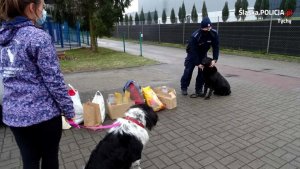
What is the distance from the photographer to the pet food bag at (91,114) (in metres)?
4.45

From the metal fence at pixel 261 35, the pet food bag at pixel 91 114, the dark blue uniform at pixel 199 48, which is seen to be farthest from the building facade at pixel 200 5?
the pet food bag at pixel 91 114

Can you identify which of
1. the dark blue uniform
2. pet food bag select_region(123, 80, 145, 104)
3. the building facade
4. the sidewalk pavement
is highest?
the building facade

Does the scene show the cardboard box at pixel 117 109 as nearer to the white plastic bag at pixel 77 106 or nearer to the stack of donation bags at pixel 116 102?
the stack of donation bags at pixel 116 102

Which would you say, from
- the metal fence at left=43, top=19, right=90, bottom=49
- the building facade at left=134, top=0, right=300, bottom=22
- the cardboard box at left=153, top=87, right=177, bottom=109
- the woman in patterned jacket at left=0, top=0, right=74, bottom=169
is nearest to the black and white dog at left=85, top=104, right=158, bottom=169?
the woman in patterned jacket at left=0, top=0, right=74, bottom=169

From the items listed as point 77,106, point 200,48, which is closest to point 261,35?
point 200,48

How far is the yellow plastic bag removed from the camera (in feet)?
17.3

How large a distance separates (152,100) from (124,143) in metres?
2.67

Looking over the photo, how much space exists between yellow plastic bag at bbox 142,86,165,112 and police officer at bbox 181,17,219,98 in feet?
4.79

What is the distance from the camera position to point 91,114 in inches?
176

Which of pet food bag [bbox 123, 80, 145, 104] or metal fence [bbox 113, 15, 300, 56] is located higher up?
metal fence [bbox 113, 15, 300, 56]

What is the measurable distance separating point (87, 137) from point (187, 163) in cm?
185

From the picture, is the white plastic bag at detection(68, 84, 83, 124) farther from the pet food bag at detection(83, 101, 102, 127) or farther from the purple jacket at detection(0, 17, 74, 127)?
the purple jacket at detection(0, 17, 74, 127)

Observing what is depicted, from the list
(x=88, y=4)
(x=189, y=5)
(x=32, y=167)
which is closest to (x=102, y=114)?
(x=32, y=167)

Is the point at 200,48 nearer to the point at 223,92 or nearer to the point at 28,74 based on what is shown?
the point at 223,92
